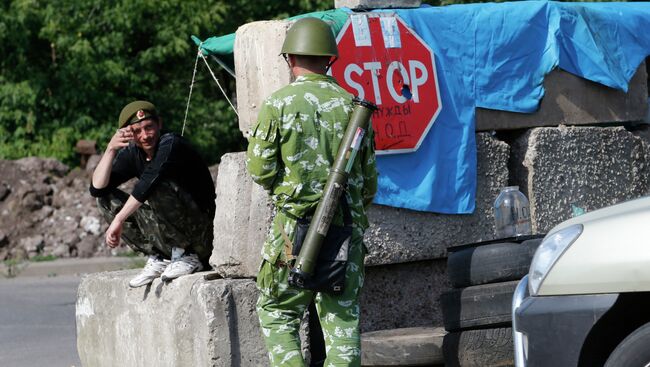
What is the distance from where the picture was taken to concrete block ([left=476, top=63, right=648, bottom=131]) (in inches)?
278

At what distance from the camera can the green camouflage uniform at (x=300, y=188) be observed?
5.30 metres

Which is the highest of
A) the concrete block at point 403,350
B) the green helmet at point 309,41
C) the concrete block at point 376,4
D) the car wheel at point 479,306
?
the concrete block at point 376,4

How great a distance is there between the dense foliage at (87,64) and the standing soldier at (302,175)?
507 inches

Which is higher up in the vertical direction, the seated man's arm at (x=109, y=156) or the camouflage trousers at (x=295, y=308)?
the seated man's arm at (x=109, y=156)

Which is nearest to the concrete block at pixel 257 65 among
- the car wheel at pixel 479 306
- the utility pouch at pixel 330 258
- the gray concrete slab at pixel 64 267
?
the utility pouch at pixel 330 258

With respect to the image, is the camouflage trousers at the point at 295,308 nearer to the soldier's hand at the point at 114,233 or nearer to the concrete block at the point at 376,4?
the soldier's hand at the point at 114,233

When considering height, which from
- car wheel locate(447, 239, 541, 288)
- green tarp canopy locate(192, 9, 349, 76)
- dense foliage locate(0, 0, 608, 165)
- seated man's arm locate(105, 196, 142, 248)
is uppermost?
dense foliage locate(0, 0, 608, 165)

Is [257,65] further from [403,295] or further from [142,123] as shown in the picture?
[403,295]

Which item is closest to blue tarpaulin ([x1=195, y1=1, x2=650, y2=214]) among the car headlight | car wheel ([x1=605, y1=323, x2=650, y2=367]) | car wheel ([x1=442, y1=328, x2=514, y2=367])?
car wheel ([x1=442, y1=328, x2=514, y2=367])

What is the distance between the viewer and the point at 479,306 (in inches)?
234

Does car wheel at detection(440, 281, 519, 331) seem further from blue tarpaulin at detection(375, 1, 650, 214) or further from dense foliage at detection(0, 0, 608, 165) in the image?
dense foliage at detection(0, 0, 608, 165)

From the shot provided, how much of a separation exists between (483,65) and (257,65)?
4.45 feet

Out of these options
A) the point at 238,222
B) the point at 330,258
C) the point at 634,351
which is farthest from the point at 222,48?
the point at 634,351

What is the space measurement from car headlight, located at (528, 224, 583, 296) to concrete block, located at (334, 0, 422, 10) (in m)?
2.42
